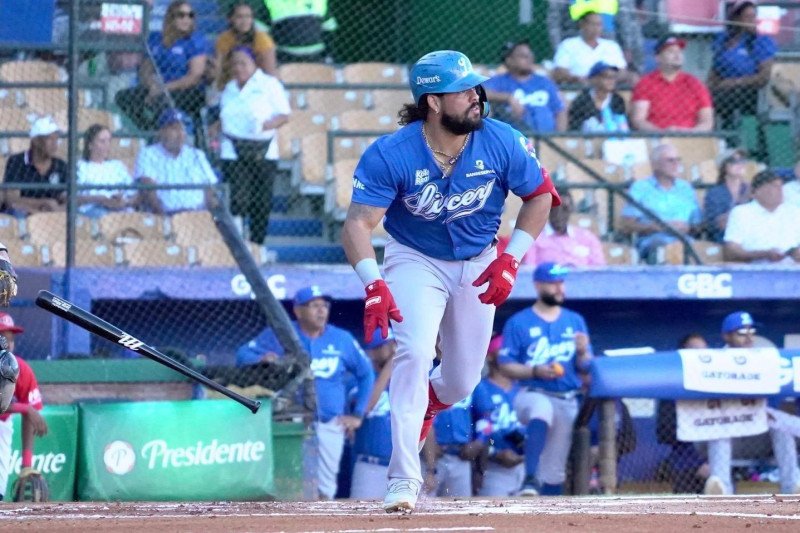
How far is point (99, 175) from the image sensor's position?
10977 mm

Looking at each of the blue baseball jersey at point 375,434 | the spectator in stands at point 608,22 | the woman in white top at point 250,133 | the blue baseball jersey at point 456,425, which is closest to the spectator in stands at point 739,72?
the spectator in stands at point 608,22

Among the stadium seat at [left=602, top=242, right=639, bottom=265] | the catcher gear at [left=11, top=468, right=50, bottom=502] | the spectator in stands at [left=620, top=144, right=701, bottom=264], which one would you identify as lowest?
the catcher gear at [left=11, top=468, right=50, bottom=502]

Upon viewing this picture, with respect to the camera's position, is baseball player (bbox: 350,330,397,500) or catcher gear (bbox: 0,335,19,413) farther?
baseball player (bbox: 350,330,397,500)

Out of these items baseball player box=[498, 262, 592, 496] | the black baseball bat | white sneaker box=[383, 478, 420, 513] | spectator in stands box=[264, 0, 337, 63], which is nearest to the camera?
white sneaker box=[383, 478, 420, 513]

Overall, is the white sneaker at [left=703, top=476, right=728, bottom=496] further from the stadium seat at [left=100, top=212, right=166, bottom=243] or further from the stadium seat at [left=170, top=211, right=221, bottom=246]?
the stadium seat at [left=100, top=212, right=166, bottom=243]

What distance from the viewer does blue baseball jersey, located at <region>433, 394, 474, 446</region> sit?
10508 millimetres

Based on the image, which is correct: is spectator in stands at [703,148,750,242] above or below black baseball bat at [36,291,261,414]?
above

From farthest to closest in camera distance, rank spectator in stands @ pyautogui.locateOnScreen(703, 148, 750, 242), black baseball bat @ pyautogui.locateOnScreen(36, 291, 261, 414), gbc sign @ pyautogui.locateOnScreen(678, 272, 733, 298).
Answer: spectator in stands @ pyautogui.locateOnScreen(703, 148, 750, 242) → gbc sign @ pyautogui.locateOnScreen(678, 272, 733, 298) → black baseball bat @ pyautogui.locateOnScreen(36, 291, 261, 414)

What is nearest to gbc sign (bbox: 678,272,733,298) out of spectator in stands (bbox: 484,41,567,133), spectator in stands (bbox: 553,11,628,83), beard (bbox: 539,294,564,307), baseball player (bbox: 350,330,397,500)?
beard (bbox: 539,294,564,307)

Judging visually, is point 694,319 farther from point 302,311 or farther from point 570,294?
point 302,311

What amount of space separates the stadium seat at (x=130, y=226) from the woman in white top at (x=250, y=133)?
70 centimetres

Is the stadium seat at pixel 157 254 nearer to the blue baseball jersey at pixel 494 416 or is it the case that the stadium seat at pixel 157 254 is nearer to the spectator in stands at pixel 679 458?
the blue baseball jersey at pixel 494 416

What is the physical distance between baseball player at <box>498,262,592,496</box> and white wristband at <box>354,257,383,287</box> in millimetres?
4451

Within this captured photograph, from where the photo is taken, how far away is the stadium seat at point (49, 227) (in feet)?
34.9
